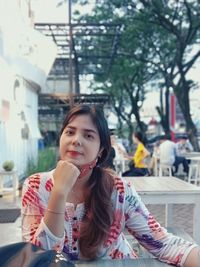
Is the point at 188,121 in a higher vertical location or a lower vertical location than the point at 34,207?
higher

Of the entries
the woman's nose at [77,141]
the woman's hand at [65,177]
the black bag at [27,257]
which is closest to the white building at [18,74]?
the woman's nose at [77,141]

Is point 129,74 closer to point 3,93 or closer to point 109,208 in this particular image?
point 3,93

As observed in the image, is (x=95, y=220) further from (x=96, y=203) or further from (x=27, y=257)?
(x=27, y=257)

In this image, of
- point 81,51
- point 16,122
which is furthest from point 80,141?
point 81,51

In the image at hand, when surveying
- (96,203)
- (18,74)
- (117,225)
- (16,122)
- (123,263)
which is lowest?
(123,263)

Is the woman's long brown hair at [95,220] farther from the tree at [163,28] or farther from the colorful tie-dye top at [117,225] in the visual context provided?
the tree at [163,28]

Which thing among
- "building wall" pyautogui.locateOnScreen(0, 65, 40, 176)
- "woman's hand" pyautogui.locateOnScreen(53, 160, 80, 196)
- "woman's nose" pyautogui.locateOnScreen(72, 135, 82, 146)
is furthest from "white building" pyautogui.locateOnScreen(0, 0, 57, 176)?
"woman's hand" pyautogui.locateOnScreen(53, 160, 80, 196)

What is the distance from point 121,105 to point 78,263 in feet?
116

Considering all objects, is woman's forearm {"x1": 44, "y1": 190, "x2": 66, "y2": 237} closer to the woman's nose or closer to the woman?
the woman

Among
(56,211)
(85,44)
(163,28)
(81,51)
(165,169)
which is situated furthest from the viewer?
(81,51)

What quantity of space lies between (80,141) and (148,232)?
503 mm

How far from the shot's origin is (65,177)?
1.45 metres

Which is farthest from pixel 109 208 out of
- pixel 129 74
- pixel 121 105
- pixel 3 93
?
pixel 121 105

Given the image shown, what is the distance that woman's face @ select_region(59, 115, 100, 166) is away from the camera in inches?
61.4
